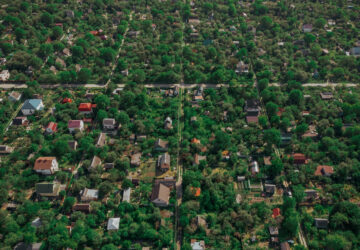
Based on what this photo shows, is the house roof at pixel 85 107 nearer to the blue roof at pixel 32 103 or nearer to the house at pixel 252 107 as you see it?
the blue roof at pixel 32 103

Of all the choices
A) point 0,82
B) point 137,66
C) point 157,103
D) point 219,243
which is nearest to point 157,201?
point 219,243

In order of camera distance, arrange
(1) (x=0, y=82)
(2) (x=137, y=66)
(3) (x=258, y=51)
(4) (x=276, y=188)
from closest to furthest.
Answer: (4) (x=276, y=188), (1) (x=0, y=82), (2) (x=137, y=66), (3) (x=258, y=51)

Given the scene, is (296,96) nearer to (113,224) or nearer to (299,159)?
(299,159)

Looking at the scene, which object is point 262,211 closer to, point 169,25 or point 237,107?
point 237,107

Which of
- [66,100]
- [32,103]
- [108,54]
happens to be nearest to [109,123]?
[66,100]

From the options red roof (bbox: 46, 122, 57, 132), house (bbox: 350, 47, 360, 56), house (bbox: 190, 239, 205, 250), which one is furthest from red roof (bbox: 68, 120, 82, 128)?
house (bbox: 350, 47, 360, 56)

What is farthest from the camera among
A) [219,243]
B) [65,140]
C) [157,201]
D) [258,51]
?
[258,51]
